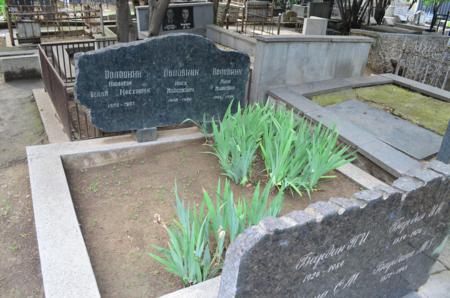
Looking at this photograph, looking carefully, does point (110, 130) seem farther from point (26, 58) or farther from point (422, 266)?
point (26, 58)

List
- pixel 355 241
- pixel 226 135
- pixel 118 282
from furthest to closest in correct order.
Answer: pixel 226 135
pixel 118 282
pixel 355 241

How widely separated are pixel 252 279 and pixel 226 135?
2.19 metres

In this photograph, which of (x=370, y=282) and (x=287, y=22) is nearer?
(x=370, y=282)

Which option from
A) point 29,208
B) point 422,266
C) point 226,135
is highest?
point 226,135

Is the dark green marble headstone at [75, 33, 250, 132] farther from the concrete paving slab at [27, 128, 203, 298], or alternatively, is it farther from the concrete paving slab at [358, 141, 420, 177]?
the concrete paving slab at [358, 141, 420, 177]

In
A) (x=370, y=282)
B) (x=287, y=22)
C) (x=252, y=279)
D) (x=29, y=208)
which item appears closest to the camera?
(x=252, y=279)

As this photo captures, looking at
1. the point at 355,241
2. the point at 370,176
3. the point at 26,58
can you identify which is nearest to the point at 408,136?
the point at 370,176

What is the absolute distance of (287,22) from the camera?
52.3 ft

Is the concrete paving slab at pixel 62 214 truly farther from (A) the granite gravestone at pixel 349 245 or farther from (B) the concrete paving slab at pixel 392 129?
(B) the concrete paving slab at pixel 392 129

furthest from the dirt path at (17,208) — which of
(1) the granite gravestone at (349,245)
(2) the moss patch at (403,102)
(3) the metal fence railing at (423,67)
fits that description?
(3) the metal fence railing at (423,67)

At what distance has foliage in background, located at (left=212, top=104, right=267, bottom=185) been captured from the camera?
3.53 metres

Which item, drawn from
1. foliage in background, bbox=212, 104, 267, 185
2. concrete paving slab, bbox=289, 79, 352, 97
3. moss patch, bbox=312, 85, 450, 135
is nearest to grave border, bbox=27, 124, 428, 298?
foliage in background, bbox=212, 104, 267, 185

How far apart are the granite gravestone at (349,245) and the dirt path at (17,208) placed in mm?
1784

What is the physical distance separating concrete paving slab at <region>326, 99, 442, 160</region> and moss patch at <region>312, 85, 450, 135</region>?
0.24 m
